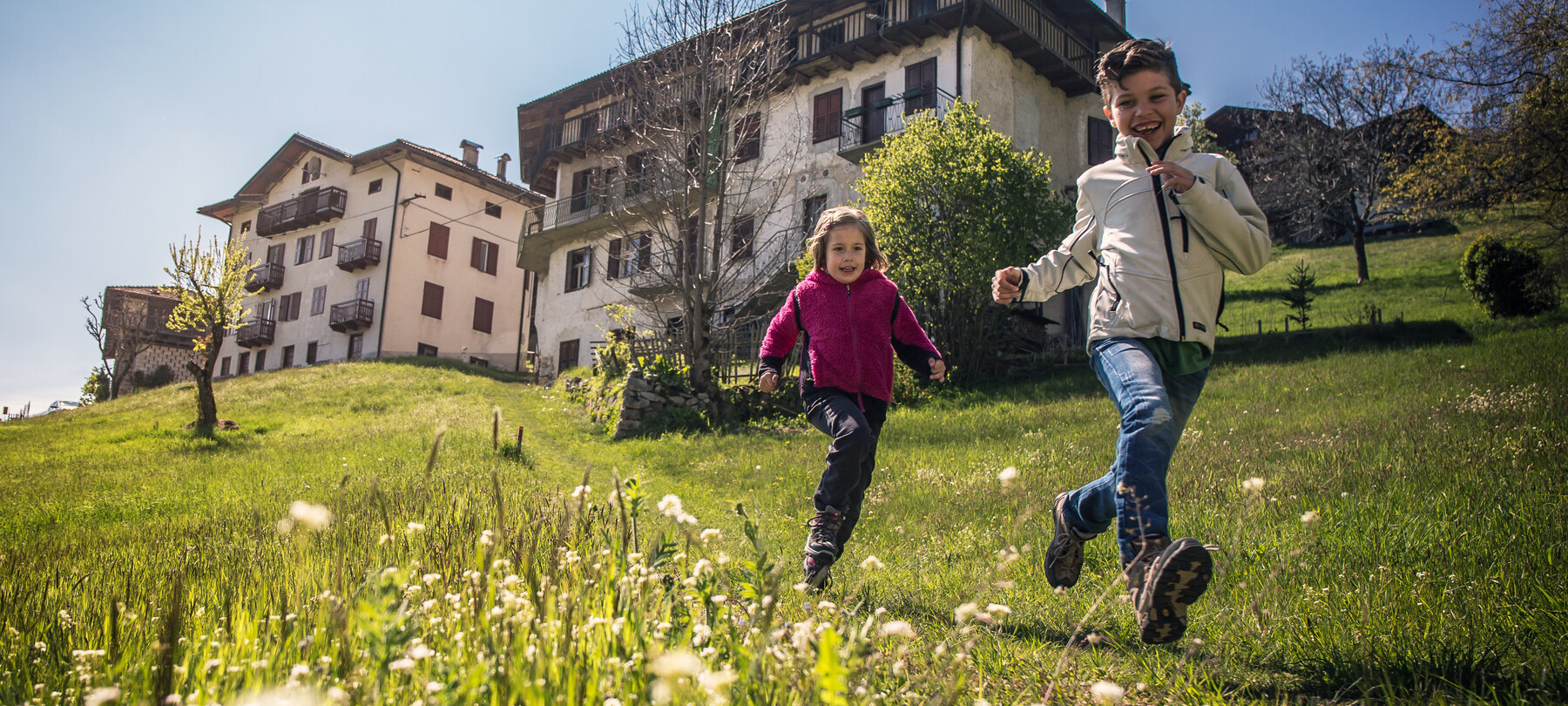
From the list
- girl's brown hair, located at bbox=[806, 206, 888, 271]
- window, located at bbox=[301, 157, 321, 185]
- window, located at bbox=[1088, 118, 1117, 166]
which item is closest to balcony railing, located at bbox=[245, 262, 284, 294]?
window, located at bbox=[301, 157, 321, 185]

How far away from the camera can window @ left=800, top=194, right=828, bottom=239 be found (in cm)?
2469

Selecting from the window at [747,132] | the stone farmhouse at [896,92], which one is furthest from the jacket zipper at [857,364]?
the stone farmhouse at [896,92]

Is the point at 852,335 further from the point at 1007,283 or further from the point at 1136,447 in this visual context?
the point at 1136,447

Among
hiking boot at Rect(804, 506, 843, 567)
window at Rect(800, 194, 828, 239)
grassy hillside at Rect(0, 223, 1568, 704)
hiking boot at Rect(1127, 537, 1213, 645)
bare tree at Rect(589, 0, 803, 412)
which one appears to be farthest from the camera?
window at Rect(800, 194, 828, 239)

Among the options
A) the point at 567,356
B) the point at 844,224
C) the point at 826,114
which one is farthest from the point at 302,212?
the point at 844,224

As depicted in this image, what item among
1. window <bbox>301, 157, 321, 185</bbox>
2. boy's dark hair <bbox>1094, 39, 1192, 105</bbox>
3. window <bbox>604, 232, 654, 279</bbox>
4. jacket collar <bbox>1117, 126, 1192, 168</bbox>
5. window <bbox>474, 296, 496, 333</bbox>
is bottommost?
jacket collar <bbox>1117, 126, 1192, 168</bbox>

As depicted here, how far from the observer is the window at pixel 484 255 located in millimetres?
42656

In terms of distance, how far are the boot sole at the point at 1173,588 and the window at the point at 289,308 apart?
48.4 metres

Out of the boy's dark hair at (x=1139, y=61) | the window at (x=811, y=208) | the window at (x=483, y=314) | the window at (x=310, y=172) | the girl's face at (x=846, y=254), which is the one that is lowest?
the girl's face at (x=846, y=254)

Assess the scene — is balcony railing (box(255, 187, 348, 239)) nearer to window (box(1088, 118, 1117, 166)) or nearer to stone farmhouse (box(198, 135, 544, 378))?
stone farmhouse (box(198, 135, 544, 378))

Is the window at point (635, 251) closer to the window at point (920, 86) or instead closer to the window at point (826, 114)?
the window at point (826, 114)

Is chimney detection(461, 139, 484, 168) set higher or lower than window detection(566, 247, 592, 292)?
higher

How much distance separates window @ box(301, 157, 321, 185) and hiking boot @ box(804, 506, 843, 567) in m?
47.9

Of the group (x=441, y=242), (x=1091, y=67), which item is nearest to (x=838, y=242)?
(x=1091, y=67)
